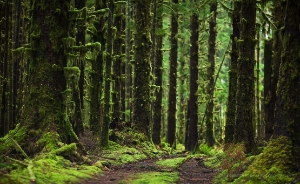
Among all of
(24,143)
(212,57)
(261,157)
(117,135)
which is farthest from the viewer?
(212,57)

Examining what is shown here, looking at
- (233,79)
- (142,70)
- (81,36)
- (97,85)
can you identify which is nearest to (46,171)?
(97,85)

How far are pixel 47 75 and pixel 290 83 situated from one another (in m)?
6.95

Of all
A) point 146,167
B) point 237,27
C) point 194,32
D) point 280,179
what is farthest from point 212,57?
point 280,179

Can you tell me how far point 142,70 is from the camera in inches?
825

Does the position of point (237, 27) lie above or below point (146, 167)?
above

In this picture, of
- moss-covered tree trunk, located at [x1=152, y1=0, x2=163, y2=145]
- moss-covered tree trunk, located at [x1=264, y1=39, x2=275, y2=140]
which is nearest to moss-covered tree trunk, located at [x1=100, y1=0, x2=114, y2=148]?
moss-covered tree trunk, located at [x1=264, y1=39, x2=275, y2=140]

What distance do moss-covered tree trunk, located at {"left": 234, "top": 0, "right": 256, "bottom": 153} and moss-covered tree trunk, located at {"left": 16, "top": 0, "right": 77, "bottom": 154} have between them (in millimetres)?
6822

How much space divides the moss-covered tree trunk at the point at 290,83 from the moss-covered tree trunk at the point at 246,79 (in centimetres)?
561

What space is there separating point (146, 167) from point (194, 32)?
45.4 ft

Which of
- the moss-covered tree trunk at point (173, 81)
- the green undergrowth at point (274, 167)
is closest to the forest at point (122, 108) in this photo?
the green undergrowth at point (274, 167)

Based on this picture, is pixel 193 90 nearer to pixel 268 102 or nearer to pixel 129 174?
pixel 268 102

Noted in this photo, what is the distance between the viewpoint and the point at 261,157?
8.83 m

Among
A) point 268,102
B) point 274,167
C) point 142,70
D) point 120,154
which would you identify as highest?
point 142,70

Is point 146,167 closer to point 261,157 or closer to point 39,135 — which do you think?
point 39,135
